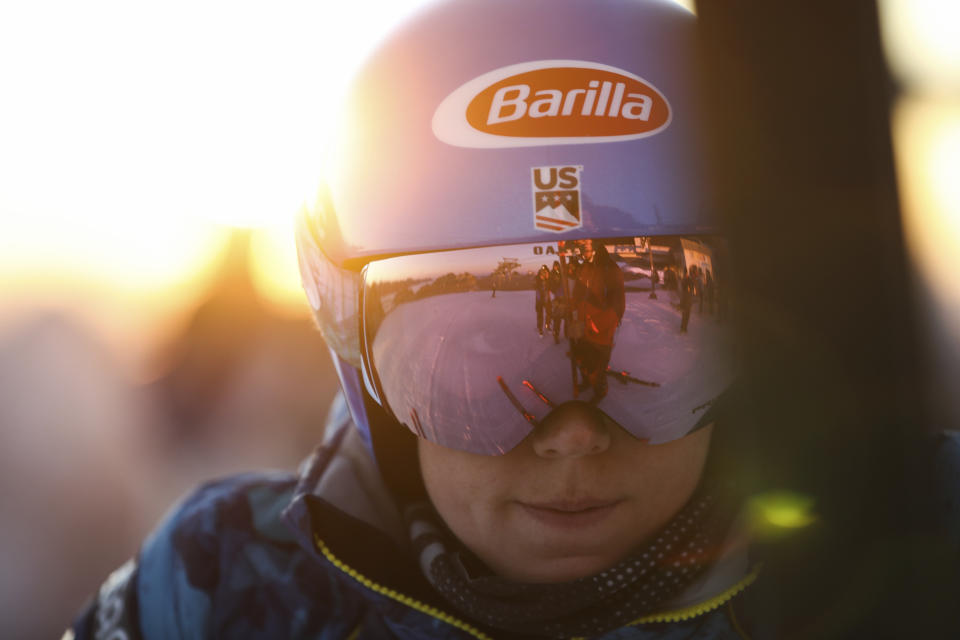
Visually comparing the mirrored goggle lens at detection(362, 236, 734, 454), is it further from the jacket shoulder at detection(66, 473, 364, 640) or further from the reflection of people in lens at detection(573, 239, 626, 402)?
the jacket shoulder at detection(66, 473, 364, 640)

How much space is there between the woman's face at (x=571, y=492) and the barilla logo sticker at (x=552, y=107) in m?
0.38

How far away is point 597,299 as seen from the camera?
850 millimetres

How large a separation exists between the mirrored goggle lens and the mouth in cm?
12

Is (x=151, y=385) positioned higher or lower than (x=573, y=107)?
lower

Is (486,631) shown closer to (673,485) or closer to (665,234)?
(673,485)

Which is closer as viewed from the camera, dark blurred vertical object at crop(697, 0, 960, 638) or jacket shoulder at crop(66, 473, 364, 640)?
dark blurred vertical object at crop(697, 0, 960, 638)

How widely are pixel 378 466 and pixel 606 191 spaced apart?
678 millimetres

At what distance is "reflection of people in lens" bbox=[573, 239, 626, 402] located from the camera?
2.79 ft

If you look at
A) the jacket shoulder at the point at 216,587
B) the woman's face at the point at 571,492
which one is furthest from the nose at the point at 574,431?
the jacket shoulder at the point at 216,587

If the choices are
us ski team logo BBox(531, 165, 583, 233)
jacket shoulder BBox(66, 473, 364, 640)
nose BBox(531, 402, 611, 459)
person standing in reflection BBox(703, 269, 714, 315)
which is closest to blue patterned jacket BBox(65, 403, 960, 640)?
jacket shoulder BBox(66, 473, 364, 640)

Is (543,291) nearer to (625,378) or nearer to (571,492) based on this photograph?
(625,378)


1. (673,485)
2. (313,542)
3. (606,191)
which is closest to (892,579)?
(673,485)

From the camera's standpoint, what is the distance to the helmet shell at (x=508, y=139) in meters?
0.89

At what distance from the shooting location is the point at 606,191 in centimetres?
89
